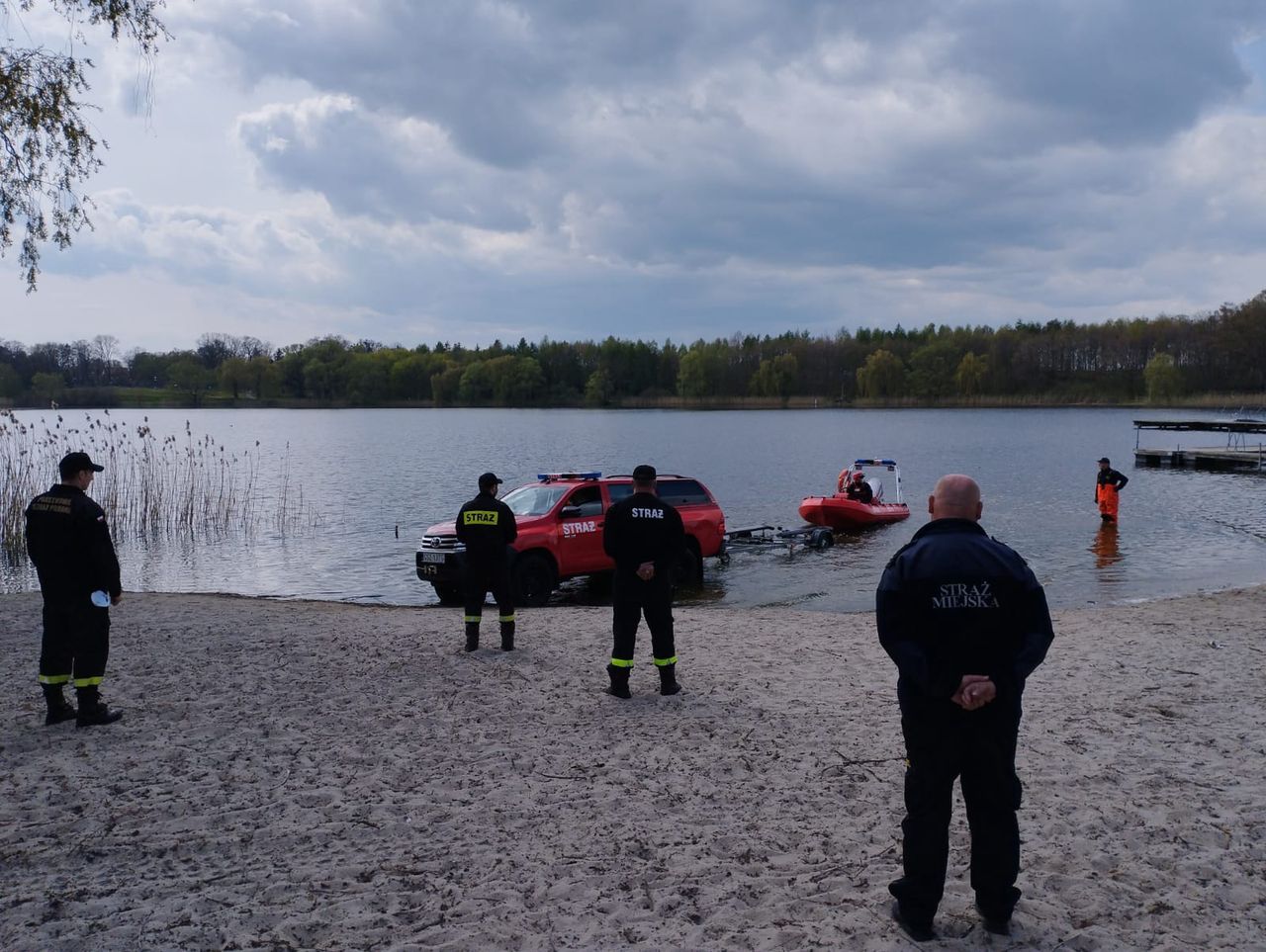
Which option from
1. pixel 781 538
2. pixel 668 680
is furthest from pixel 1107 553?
pixel 668 680

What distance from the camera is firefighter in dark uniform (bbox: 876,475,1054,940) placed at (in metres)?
4.15

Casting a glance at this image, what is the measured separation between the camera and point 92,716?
7.79 meters

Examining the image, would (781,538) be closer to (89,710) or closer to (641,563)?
(641,563)

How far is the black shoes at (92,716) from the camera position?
7.77m

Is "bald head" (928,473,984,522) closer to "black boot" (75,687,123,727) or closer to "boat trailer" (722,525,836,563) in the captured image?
"black boot" (75,687,123,727)

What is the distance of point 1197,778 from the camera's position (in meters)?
6.47

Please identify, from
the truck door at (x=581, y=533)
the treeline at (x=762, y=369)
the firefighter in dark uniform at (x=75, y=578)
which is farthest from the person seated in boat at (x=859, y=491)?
the treeline at (x=762, y=369)

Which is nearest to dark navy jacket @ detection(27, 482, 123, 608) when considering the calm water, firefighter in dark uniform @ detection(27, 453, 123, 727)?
firefighter in dark uniform @ detection(27, 453, 123, 727)

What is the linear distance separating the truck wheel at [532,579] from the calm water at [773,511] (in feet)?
4.48

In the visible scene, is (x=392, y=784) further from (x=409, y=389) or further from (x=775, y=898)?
(x=409, y=389)

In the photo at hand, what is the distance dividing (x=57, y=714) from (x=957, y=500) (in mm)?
7463

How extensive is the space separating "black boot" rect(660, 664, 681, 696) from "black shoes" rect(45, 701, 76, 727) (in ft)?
16.6

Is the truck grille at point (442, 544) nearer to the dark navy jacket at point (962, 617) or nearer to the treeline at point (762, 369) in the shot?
the dark navy jacket at point (962, 617)

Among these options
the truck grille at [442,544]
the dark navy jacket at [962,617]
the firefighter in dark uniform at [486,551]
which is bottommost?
the truck grille at [442,544]
